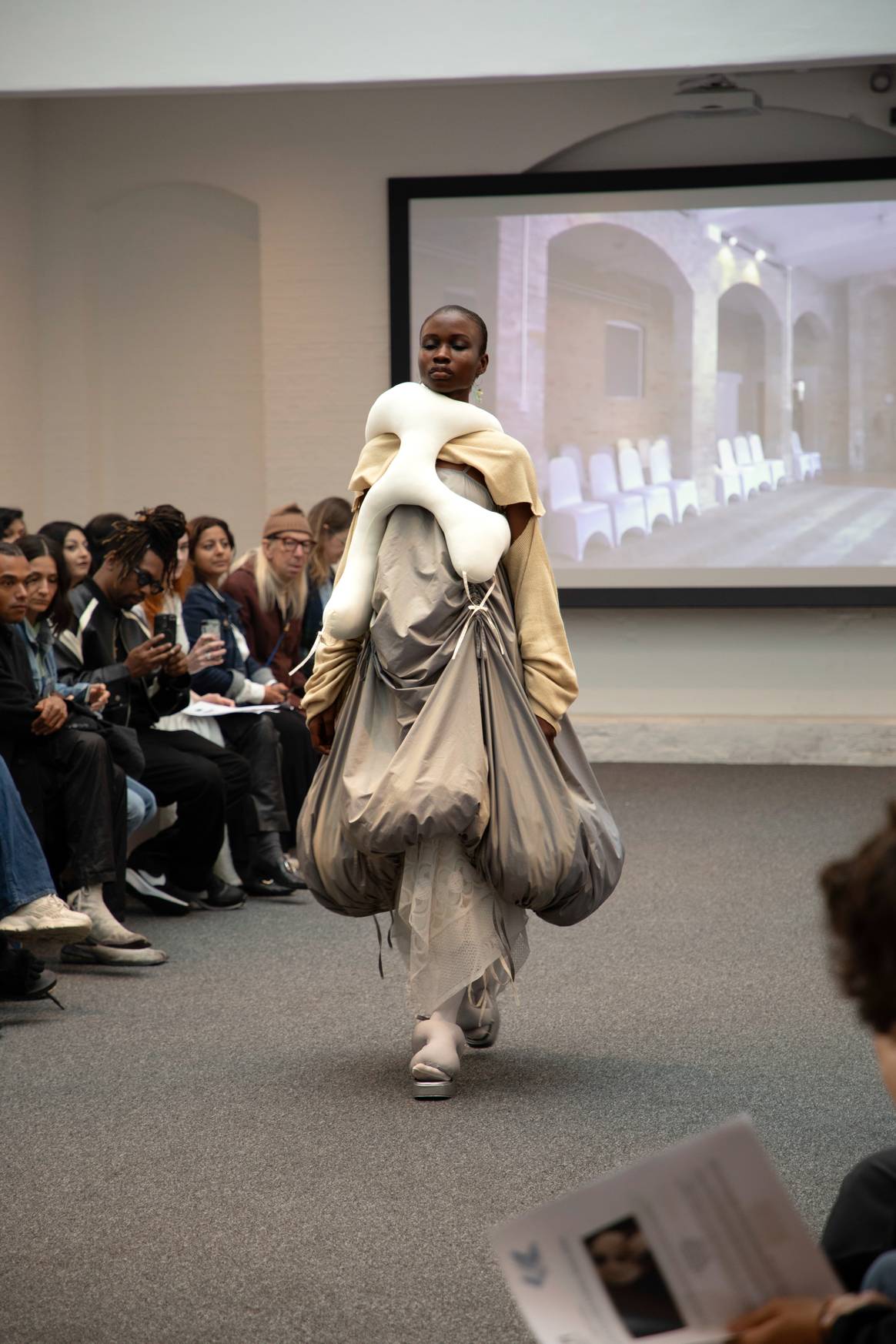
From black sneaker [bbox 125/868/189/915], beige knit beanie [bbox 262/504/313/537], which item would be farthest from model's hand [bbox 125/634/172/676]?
beige knit beanie [bbox 262/504/313/537]

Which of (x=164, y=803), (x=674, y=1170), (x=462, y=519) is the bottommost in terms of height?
(x=164, y=803)

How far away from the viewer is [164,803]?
16.4 ft

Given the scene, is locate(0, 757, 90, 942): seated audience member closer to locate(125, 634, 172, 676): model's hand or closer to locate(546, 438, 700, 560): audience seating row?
locate(125, 634, 172, 676): model's hand

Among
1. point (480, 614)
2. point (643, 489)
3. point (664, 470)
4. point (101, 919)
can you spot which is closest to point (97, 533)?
point (101, 919)

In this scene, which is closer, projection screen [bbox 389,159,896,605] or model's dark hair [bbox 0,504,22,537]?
model's dark hair [bbox 0,504,22,537]

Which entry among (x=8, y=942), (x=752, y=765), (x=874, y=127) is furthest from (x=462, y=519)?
(x=874, y=127)

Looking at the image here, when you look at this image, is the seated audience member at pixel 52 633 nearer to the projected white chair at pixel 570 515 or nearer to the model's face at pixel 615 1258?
the model's face at pixel 615 1258

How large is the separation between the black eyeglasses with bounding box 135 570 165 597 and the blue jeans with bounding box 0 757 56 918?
1.18m

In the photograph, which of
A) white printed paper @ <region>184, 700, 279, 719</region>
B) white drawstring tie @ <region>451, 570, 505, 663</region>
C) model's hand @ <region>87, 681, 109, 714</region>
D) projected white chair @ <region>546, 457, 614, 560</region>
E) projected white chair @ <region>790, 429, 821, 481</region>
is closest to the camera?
white drawstring tie @ <region>451, 570, 505, 663</region>

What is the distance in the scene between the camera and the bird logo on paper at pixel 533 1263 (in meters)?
1.23

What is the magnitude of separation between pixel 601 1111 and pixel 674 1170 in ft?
6.58

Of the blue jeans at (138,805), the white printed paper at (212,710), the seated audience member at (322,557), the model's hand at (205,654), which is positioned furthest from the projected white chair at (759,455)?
the blue jeans at (138,805)

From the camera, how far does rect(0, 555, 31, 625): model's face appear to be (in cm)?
408

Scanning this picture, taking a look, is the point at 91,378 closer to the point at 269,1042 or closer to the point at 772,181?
the point at 772,181
